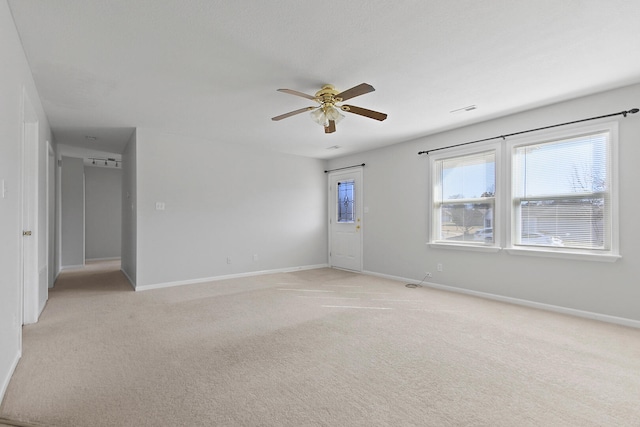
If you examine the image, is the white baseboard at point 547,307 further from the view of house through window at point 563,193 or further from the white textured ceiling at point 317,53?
the white textured ceiling at point 317,53

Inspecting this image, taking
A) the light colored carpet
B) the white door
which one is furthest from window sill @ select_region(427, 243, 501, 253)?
the white door

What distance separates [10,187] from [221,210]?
11.5 ft

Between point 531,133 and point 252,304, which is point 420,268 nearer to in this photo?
point 531,133

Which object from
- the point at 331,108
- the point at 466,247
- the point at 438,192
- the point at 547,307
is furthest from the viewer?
the point at 438,192

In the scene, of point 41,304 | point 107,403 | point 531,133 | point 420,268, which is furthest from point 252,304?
point 531,133

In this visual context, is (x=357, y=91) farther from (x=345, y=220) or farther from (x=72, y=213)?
(x=72, y=213)

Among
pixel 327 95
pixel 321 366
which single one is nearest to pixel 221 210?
pixel 327 95

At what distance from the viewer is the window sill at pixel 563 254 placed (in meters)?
3.29

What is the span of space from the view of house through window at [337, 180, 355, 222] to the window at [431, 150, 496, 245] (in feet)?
6.44

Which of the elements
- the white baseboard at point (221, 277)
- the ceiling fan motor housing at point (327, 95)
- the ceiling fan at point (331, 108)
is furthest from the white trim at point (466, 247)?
the ceiling fan motor housing at point (327, 95)

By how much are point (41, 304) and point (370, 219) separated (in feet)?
16.7

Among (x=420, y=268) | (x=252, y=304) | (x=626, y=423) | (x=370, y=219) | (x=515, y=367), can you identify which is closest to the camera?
(x=626, y=423)

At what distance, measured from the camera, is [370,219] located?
240 inches

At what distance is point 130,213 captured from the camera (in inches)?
208
